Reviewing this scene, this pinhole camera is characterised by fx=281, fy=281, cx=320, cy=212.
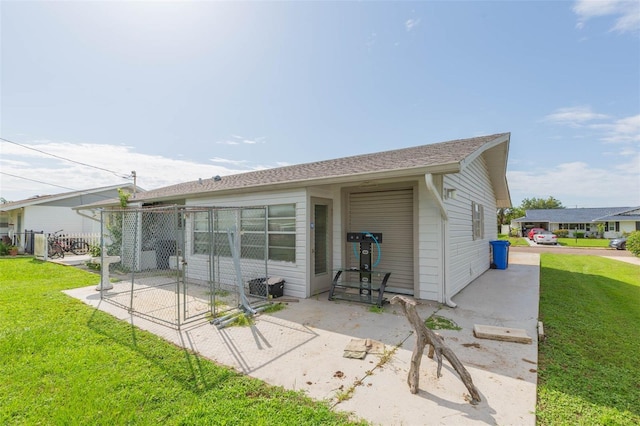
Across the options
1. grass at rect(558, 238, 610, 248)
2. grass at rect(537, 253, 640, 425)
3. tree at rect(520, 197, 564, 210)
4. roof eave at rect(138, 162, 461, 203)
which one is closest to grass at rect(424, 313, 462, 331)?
grass at rect(537, 253, 640, 425)

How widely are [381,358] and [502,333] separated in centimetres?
193

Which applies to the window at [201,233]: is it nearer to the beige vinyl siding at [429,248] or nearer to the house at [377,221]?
the house at [377,221]

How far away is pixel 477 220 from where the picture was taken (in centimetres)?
866

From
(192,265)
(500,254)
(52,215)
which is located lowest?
(192,265)

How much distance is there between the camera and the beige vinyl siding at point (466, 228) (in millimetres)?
6191

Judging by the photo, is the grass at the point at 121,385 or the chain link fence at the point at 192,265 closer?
the grass at the point at 121,385

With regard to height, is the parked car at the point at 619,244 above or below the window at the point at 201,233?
below

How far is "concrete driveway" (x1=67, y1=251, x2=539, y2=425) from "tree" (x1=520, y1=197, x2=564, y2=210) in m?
76.4

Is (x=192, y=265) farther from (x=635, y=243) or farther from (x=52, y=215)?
(x=635, y=243)

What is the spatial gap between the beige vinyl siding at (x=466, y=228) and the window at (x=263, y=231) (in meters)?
3.49

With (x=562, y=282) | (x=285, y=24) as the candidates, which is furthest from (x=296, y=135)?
(x=562, y=282)

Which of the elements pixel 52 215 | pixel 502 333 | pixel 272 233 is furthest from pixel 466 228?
pixel 52 215

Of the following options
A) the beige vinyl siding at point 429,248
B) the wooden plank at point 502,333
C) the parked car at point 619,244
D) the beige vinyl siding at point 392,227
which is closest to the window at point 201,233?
the beige vinyl siding at point 392,227

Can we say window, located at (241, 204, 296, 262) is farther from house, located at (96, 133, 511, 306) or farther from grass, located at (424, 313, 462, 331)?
grass, located at (424, 313, 462, 331)
